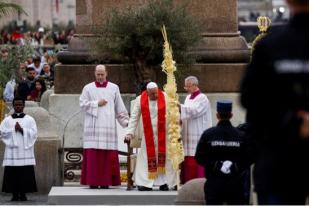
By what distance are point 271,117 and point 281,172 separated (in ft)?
1.00

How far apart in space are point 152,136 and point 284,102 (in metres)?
12.0

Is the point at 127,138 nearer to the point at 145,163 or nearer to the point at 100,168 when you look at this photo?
the point at 145,163

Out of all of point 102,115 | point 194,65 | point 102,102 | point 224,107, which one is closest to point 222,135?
point 224,107

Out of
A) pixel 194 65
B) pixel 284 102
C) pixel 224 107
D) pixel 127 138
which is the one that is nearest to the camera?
pixel 284 102

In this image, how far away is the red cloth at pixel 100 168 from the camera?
2053 cm

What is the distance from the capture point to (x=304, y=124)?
325 inches

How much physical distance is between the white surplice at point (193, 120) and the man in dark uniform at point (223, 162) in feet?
20.7

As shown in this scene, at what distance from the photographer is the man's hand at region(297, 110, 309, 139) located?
8227 millimetres

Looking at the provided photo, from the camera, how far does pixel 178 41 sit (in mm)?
22469

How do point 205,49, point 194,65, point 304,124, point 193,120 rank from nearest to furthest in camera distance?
point 304,124, point 193,120, point 194,65, point 205,49

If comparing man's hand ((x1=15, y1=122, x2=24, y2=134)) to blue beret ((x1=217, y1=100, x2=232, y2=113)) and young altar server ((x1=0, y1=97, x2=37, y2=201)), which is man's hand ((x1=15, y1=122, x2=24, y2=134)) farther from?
blue beret ((x1=217, y1=100, x2=232, y2=113))

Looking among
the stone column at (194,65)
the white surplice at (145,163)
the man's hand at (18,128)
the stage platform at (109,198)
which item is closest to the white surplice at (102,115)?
the white surplice at (145,163)

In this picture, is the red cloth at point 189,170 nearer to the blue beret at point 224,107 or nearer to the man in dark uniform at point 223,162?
the blue beret at point 224,107

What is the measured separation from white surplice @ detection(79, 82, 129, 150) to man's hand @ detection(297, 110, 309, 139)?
483 inches
